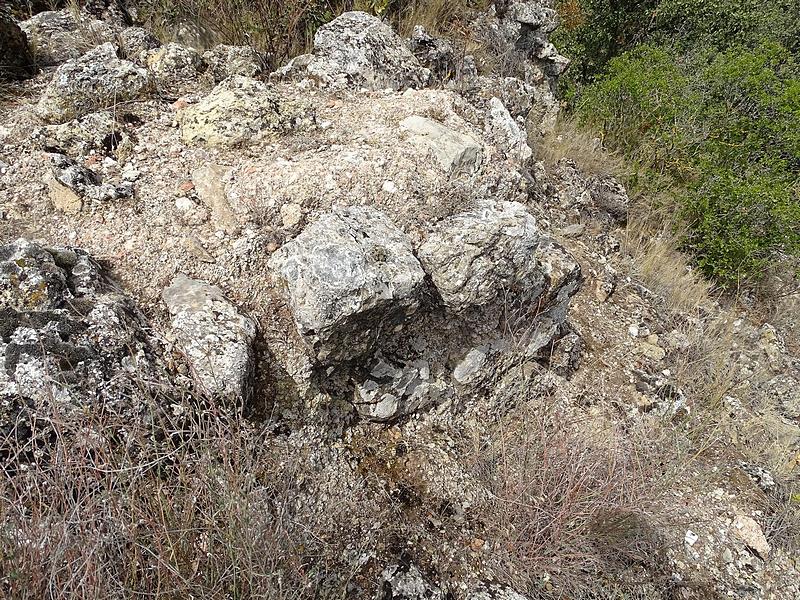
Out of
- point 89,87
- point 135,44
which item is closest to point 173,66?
point 135,44

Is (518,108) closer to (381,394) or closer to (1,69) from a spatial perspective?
(381,394)

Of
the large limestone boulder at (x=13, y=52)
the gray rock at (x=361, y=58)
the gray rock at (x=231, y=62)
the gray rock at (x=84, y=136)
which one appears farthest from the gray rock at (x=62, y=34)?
the gray rock at (x=361, y=58)

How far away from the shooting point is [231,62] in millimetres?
3787

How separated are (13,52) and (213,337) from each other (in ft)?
9.16

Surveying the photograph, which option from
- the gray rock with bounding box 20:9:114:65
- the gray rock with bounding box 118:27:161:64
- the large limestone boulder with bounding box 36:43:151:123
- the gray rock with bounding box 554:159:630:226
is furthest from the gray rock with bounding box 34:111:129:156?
the gray rock with bounding box 554:159:630:226

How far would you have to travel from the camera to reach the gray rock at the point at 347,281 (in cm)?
221

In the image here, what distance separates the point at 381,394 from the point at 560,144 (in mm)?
3826

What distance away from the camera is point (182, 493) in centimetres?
188

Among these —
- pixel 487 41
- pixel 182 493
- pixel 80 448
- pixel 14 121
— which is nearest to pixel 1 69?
pixel 14 121

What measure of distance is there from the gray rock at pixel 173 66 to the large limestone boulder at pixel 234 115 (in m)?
0.43

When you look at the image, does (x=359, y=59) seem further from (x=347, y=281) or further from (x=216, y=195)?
(x=347, y=281)

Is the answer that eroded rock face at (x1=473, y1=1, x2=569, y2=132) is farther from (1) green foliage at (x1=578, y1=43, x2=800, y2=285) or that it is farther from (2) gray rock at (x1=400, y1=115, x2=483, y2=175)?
(2) gray rock at (x1=400, y1=115, x2=483, y2=175)

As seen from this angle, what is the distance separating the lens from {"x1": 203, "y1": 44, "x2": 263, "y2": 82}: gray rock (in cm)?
371

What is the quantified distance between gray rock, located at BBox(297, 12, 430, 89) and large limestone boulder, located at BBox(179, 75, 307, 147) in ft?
2.08
